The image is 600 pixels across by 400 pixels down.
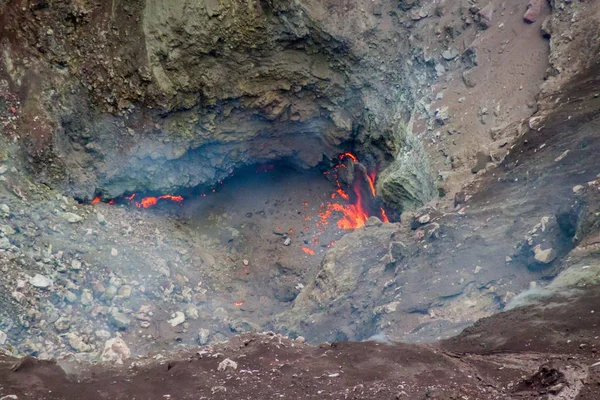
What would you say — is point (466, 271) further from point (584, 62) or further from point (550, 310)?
point (584, 62)

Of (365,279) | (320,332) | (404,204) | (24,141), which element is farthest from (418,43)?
(24,141)

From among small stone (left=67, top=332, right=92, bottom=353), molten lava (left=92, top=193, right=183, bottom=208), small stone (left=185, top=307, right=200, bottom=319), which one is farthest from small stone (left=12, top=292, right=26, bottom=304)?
molten lava (left=92, top=193, right=183, bottom=208)

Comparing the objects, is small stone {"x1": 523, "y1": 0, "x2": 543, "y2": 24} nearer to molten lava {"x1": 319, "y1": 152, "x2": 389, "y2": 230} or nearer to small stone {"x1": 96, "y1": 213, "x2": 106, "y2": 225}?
molten lava {"x1": 319, "y1": 152, "x2": 389, "y2": 230}

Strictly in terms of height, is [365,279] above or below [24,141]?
below

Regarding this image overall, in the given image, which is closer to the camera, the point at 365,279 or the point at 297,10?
the point at 365,279

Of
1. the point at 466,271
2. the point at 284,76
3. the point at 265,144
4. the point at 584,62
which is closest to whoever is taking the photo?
the point at 466,271

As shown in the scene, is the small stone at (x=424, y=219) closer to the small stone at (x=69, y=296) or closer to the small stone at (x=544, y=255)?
the small stone at (x=544, y=255)

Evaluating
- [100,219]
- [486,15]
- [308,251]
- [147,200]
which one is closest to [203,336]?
[100,219]
